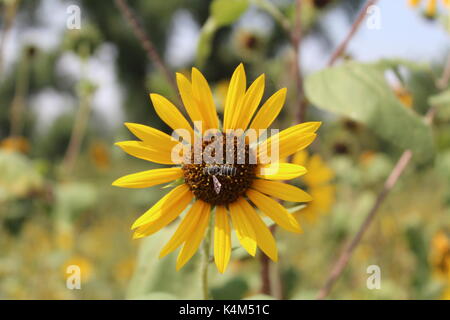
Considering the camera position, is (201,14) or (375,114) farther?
(201,14)

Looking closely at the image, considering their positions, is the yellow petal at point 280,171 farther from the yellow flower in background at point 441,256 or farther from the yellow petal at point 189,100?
the yellow flower in background at point 441,256

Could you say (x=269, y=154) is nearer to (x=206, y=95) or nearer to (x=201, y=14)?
(x=206, y=95)

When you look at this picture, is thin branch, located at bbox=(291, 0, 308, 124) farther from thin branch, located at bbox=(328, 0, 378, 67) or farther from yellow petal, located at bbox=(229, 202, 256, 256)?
yellow petal, located at bbox=(229, 202, 256, 256)

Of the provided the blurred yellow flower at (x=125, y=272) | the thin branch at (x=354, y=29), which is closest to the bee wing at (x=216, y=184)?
the thin branch at (x=354, y=29)

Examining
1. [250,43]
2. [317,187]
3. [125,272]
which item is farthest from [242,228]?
[125,272]

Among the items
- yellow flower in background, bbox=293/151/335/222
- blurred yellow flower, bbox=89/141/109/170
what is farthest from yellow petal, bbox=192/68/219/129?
blurred yellow flower, bbox=89/141/109/170
